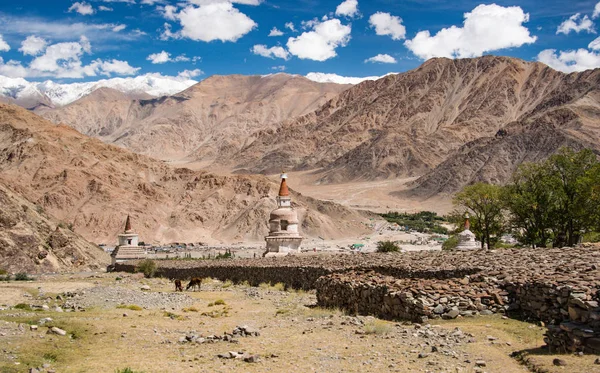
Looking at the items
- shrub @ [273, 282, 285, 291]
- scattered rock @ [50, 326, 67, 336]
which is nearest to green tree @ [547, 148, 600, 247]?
shrub @ [273, 282, 285, 291]

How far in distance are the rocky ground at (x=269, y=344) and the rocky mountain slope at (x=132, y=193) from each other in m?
81.7

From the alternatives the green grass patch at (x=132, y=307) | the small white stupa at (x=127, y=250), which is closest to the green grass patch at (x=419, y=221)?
the small white stupa at (x=127, y=250)

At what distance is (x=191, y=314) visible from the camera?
1978cm

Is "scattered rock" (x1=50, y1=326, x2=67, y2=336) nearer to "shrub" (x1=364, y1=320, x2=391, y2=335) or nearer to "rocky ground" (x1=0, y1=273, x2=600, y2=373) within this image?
"rocky ground" (x1=0, y1=273, x2=600, y2=373)

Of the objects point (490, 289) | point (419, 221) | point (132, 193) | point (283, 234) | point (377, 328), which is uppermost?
point (132, 193)

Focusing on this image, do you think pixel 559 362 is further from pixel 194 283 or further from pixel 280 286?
pixel 194 283

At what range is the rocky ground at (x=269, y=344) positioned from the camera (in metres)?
11.1

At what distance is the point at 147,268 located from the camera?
44.0 m

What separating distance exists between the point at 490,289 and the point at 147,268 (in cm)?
3300

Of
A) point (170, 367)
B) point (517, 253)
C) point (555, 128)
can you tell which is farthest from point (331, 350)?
point (555, 128)

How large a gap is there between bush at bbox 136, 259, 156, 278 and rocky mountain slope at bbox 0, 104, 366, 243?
52.5 m

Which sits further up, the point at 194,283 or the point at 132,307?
the point at 132,307

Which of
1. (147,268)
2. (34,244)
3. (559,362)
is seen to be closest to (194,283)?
(147,268)

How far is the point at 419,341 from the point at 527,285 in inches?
108
